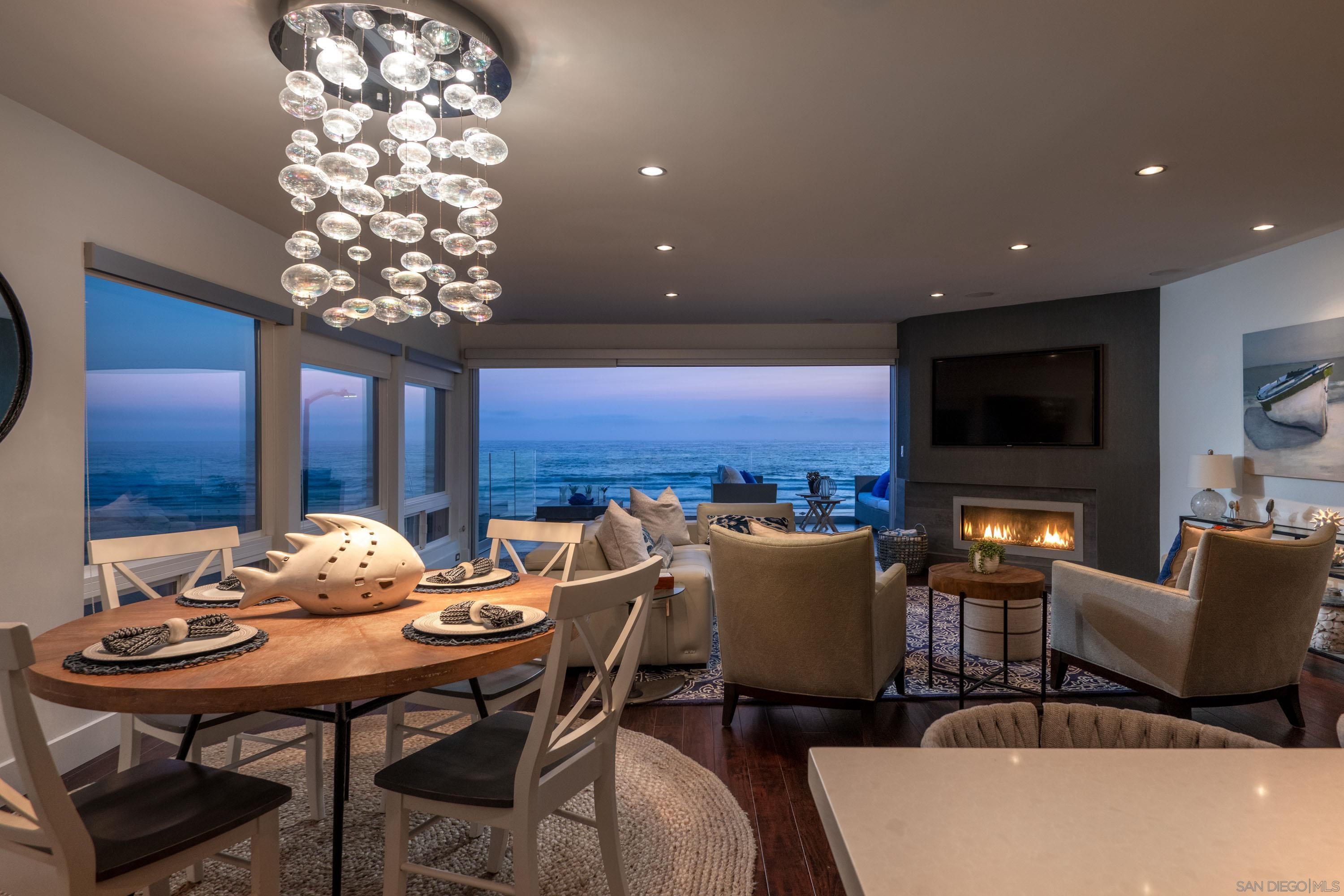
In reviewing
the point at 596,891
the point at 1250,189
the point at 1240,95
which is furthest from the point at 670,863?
the point at 1250,189

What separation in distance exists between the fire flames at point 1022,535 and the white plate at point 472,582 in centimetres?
499

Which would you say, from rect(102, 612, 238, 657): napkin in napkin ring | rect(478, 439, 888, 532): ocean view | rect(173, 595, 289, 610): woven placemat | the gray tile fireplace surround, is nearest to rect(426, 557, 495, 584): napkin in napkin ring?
rect(173, 595, 289, 610): woven placemat

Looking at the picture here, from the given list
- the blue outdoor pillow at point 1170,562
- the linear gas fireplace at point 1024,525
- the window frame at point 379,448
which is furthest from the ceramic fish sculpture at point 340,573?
the linear gas fireplace at point 1024,525

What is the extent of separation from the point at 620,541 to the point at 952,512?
13.4 ft

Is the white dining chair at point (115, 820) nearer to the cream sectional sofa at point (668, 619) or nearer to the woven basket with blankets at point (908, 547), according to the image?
the cream sectional sofa at point (668, 619)

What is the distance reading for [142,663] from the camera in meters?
1.50

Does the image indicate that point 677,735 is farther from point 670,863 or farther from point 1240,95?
point 1240,95

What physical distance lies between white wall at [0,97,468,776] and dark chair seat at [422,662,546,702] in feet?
5.19

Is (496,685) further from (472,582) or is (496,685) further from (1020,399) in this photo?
(1020,399)

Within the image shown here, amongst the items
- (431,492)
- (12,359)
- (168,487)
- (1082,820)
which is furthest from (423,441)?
(1082,820)

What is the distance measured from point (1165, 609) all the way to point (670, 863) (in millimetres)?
2174

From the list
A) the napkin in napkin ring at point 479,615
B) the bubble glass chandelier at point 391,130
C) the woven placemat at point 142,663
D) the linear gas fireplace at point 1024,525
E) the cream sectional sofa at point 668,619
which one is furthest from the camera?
the linear gas fireplace at point 1024,525

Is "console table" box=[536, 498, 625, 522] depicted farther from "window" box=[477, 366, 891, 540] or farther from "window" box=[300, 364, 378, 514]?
"window" box=[477, 366, 891, 540]

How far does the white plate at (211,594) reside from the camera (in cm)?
212
